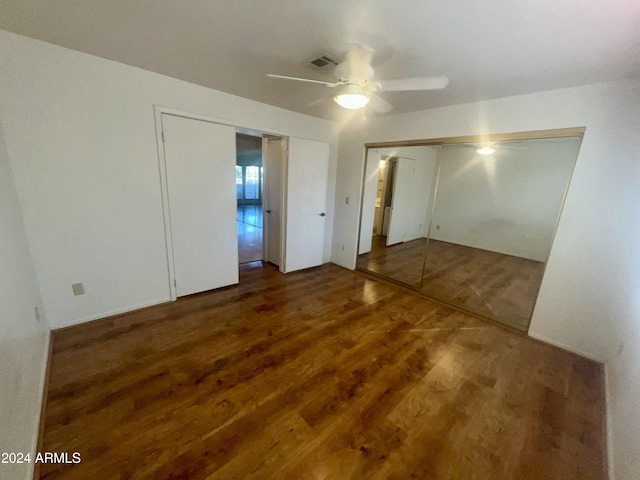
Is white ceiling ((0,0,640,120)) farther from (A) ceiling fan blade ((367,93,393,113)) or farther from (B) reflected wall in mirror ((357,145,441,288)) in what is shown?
(B) reflected wall in mirror ((357,145,441,288))

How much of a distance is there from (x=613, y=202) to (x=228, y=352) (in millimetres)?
3581

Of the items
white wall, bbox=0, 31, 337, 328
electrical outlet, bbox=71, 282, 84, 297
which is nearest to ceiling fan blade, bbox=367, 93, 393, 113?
white wall, bbox=0, 31, 337, 328

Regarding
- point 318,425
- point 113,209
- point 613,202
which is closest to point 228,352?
point 318,425

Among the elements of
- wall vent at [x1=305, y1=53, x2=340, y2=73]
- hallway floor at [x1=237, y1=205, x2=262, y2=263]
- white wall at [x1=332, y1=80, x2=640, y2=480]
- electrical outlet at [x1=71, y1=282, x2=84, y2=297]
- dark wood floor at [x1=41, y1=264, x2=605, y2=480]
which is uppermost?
wall vent at [x1=305, y1=53, x2=340, y2=73]

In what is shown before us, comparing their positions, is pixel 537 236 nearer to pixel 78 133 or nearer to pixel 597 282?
pixel 597 282

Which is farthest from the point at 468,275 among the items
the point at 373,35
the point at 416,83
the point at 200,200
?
the point at 200,200

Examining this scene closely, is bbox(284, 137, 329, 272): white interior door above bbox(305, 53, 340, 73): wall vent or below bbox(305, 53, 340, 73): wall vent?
below

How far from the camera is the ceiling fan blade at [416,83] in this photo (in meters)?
1.56

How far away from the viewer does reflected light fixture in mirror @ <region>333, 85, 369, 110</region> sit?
1769 mm

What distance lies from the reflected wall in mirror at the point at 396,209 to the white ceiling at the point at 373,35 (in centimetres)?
219

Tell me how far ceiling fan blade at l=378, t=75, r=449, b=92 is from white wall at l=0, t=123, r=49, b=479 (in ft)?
8.62

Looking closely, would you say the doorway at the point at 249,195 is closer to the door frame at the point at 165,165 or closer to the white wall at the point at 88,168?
the door frame at the point at 165,165

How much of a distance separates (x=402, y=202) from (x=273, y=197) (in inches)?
114

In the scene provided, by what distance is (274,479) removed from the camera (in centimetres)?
124
